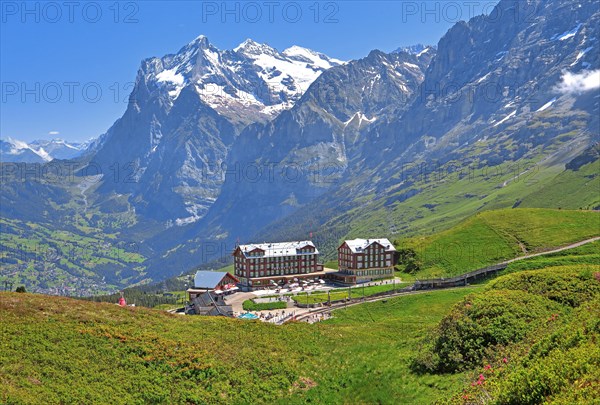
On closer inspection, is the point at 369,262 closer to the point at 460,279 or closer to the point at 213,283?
the point at 460,279

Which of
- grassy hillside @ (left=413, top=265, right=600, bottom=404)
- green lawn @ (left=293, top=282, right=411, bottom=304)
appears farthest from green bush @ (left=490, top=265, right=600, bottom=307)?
green lawn @ (left=293, top=282, right=411, bottom=304)

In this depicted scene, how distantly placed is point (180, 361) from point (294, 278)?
371 feet

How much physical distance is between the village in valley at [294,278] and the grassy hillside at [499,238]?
11109 mm

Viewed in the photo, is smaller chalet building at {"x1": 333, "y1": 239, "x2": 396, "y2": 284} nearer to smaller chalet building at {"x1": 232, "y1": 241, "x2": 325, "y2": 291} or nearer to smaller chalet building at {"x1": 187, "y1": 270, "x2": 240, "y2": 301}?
smaller chalet building at {"x1": 232, "y1": 241, "x2": 325, "y2": 291}

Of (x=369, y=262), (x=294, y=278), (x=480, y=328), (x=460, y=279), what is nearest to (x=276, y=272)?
(x=294, y=278)

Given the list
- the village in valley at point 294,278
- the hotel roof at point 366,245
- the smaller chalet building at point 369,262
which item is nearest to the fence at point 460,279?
the village in valley at point 294,278

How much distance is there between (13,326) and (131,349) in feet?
33.8

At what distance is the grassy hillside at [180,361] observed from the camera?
3812 cm

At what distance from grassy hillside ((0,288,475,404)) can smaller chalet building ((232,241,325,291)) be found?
316 ft

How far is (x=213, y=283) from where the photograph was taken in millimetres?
149250

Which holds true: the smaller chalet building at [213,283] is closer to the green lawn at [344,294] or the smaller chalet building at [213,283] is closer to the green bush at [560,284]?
the green lawn at [344,294]

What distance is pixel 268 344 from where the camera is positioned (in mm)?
51625

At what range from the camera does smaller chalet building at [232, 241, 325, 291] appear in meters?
156

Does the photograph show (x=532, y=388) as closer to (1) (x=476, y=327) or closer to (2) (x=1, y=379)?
(1) (x=476, y=327)
